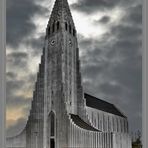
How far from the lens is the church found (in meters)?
2.36

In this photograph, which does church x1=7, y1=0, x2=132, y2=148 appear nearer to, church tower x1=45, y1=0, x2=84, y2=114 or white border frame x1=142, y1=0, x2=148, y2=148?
church tower x1=45, y1=0, x2=84, y2=114

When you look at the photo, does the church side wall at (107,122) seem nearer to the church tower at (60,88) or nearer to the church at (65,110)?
the church at (65,110)

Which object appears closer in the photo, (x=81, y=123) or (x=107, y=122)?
(x=107, y=122)

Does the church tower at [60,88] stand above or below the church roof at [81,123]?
above

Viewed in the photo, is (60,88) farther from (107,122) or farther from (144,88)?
(144,88)

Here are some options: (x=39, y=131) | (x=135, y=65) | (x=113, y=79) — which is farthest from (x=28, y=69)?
(x=39, y=131)

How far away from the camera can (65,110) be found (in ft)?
10.4

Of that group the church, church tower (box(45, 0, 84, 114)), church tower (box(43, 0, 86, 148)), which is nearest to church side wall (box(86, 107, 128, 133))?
the church

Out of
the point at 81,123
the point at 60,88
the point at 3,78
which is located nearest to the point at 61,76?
the point at 60,88

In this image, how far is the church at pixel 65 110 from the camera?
7.73 ft

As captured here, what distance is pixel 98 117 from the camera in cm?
251

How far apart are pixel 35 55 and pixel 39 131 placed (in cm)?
94

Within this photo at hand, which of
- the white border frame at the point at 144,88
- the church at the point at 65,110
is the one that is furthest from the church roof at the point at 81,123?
the white border frame at the point at 144,88

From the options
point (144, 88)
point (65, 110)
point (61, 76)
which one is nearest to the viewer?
point (144, 88)
